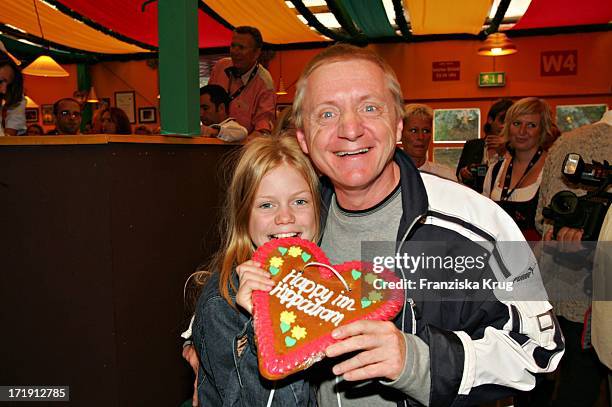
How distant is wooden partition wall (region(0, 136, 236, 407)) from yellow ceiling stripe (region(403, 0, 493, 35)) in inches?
→ 298

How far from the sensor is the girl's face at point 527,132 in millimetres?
3488

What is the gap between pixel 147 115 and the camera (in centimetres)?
1441

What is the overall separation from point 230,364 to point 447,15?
9602 millimetres

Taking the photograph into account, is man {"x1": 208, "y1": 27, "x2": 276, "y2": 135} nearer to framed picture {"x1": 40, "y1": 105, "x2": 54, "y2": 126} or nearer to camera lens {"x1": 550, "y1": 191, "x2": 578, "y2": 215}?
camera lens {"x1": 550, "y1": 191, "x2": 578, "y2": 215}

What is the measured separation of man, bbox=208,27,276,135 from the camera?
14.0 feet

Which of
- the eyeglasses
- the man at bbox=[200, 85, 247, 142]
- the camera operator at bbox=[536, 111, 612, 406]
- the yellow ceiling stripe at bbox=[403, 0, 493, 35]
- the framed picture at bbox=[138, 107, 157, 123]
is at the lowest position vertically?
the camera operator at bbox=[536, 111, 612, 406]

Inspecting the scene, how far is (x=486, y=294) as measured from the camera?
4.31 ft

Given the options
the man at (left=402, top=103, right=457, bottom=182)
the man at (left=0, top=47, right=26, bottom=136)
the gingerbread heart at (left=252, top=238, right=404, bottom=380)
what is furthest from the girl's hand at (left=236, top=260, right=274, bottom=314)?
the man at (left=402, top=103, right=457, bottom=182)

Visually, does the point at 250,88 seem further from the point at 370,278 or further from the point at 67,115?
the point at 370,278

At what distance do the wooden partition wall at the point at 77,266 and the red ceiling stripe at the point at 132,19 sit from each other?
694cm

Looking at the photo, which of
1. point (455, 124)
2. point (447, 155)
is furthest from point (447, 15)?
point (447, 155)

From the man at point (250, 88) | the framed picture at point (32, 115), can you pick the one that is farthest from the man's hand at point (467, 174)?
the framed picture at point (32, 115)

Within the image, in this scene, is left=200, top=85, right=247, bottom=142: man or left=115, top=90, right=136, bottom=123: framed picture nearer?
left=200, top=85, right=247, bottom=142: man

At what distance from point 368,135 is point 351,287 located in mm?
431
